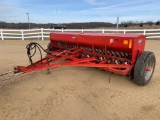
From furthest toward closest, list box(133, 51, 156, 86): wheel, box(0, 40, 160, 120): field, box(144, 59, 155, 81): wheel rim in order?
box(144, 59, 155, 81): wheel rim < box(133, 51, 156, 86): wheel < box(0, 40, 160, 120): field

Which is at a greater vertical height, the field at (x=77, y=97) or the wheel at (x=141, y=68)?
the wheel at (x=141, y=68)

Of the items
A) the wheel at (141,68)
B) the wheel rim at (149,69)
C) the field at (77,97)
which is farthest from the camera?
the wheel rim at (149,69)

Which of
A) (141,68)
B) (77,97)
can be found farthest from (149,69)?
(77,97)

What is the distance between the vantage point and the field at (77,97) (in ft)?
11.8

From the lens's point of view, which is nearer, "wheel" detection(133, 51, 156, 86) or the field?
the field

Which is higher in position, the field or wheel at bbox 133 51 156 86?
wheel at bbox 133 51 156 86

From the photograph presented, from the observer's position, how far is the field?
358 centimetres

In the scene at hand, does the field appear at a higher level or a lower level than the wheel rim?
lower

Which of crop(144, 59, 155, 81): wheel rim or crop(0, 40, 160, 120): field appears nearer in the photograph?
crop(0, 40, 160, 120): field

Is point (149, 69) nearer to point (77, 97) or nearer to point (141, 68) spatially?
point (141, 68)

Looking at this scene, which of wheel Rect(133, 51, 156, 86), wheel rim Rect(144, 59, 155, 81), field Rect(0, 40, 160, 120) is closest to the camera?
field Rect(0, 40, 160, 120)

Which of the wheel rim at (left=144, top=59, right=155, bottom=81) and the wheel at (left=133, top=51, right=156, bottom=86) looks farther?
the wheel rim at (left=144, top=59, right=155, bottom=81)

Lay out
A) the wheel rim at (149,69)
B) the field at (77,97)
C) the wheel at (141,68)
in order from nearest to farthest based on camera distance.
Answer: the field at (77,97), the wheel at (141,68), the wheel rim at (149,69)

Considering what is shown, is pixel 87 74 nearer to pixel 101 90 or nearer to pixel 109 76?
pixel 109 76
